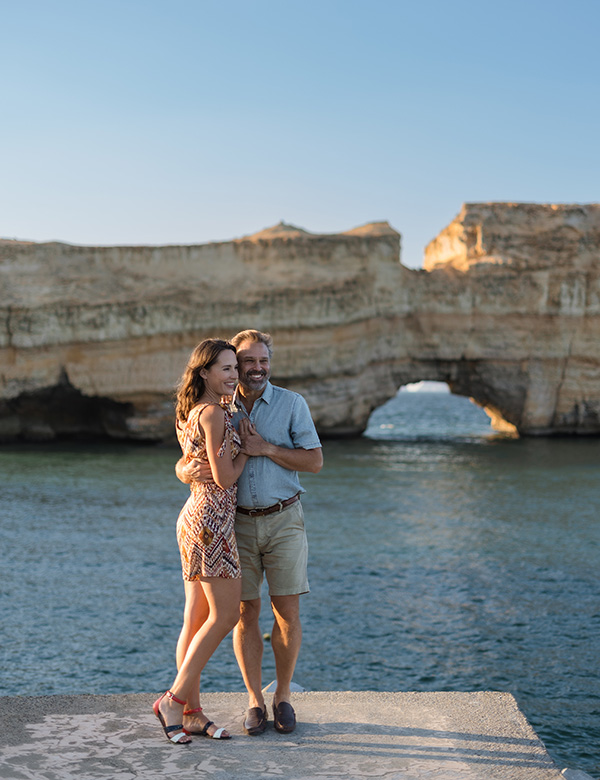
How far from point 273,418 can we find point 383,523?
36.4 feet

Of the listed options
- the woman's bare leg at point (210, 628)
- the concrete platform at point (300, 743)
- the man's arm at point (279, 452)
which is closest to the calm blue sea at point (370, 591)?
the concrete platform at point (300, 743)

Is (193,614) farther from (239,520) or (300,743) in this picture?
(300,743)

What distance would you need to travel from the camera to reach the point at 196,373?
431 cm

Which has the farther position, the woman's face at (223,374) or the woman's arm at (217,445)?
the woman's face at (223,374)

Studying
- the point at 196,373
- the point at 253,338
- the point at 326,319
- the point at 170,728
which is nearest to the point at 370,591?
the point at 170,728

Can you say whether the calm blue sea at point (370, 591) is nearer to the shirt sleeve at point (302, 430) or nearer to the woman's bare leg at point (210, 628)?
the woman's bare leg at point (210, 628)

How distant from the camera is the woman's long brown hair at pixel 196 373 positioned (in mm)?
4270

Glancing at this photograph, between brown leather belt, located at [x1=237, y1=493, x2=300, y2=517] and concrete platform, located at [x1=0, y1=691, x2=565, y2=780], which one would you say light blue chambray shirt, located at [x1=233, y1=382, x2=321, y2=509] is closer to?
brown leather belt, located at [x1=237, y1=493, x2=300, y2=517]

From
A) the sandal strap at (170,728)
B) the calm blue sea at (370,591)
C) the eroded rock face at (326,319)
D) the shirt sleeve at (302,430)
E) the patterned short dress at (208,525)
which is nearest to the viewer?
the sandal strap at (170,728)

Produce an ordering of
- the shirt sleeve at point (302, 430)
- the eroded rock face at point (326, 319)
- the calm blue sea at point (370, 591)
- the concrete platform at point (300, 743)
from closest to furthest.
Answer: the concrete platform at point (300, 743), the shirt sleeve at point (302, 430), the calm blue sea at point (370, 591), the eroded rock face at point (326, 319)

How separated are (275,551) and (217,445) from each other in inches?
27.2

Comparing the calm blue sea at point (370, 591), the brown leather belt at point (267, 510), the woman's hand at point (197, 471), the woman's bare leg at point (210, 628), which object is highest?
the woman's hand at point (197, 471)

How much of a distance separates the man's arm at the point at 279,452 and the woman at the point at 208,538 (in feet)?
0.19

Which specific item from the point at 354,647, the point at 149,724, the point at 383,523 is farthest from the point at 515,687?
the point at 383,523
